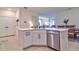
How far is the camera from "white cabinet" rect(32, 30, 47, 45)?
1.92 metres

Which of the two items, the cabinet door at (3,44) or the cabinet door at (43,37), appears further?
the cabinet door at (43,37)

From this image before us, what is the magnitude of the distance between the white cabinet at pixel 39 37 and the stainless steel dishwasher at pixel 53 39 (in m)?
0.08

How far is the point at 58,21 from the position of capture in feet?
5.99

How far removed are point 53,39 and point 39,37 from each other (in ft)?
0.91

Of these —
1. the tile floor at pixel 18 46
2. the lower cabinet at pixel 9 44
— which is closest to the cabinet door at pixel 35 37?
the tile floor at pixel 18 46

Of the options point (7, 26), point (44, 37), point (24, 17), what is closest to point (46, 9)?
point (24, 17)

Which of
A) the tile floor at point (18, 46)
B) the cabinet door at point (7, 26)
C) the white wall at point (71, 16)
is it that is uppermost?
the white wall at point (71, 16)

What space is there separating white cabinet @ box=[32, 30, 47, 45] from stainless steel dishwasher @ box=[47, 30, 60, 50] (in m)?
0.08

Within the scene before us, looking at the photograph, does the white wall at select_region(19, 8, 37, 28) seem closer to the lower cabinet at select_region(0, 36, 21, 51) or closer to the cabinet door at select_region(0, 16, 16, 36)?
the cabinet door at select_region(0, 16, 16, 36)

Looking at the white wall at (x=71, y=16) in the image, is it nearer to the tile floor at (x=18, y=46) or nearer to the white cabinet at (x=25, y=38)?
the tile floor at (x=18, y=46)

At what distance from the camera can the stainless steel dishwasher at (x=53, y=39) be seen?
184cm

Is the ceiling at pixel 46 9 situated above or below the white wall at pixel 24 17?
above
